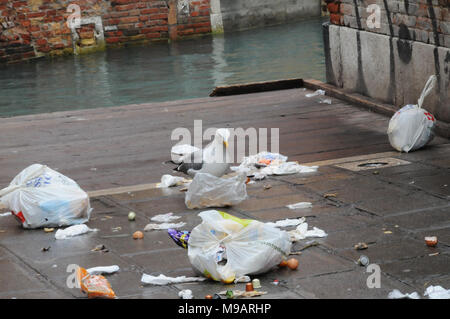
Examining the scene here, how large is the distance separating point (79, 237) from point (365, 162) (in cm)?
250

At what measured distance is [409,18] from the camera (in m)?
7.47

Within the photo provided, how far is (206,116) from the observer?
8.85 metres

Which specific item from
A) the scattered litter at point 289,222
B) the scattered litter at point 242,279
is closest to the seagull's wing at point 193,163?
the scattered litter at point 289,222

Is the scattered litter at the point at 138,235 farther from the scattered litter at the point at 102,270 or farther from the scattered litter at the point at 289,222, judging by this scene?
the scattered litter at the point at 289,222

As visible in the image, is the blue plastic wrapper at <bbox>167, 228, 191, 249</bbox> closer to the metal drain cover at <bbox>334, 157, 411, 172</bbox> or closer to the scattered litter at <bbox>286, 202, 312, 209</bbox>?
the scattered litter at <bbox>286, 202, 312, 209</bbox>

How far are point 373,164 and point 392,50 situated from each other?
1948mm

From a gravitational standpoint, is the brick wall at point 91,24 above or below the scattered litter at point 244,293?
above

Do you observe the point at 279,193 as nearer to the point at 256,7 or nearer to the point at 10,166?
the point at 10,166

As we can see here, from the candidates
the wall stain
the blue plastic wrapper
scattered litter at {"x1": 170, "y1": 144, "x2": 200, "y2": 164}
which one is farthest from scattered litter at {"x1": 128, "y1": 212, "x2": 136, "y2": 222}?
the wall stain

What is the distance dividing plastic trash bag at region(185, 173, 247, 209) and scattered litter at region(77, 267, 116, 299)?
4.91 ft

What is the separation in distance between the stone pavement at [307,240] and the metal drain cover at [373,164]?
0.09 m

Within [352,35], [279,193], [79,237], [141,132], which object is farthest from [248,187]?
[352,35]

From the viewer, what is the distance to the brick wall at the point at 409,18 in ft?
22.8

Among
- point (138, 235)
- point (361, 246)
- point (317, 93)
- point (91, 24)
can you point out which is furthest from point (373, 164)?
point (91, 24)
